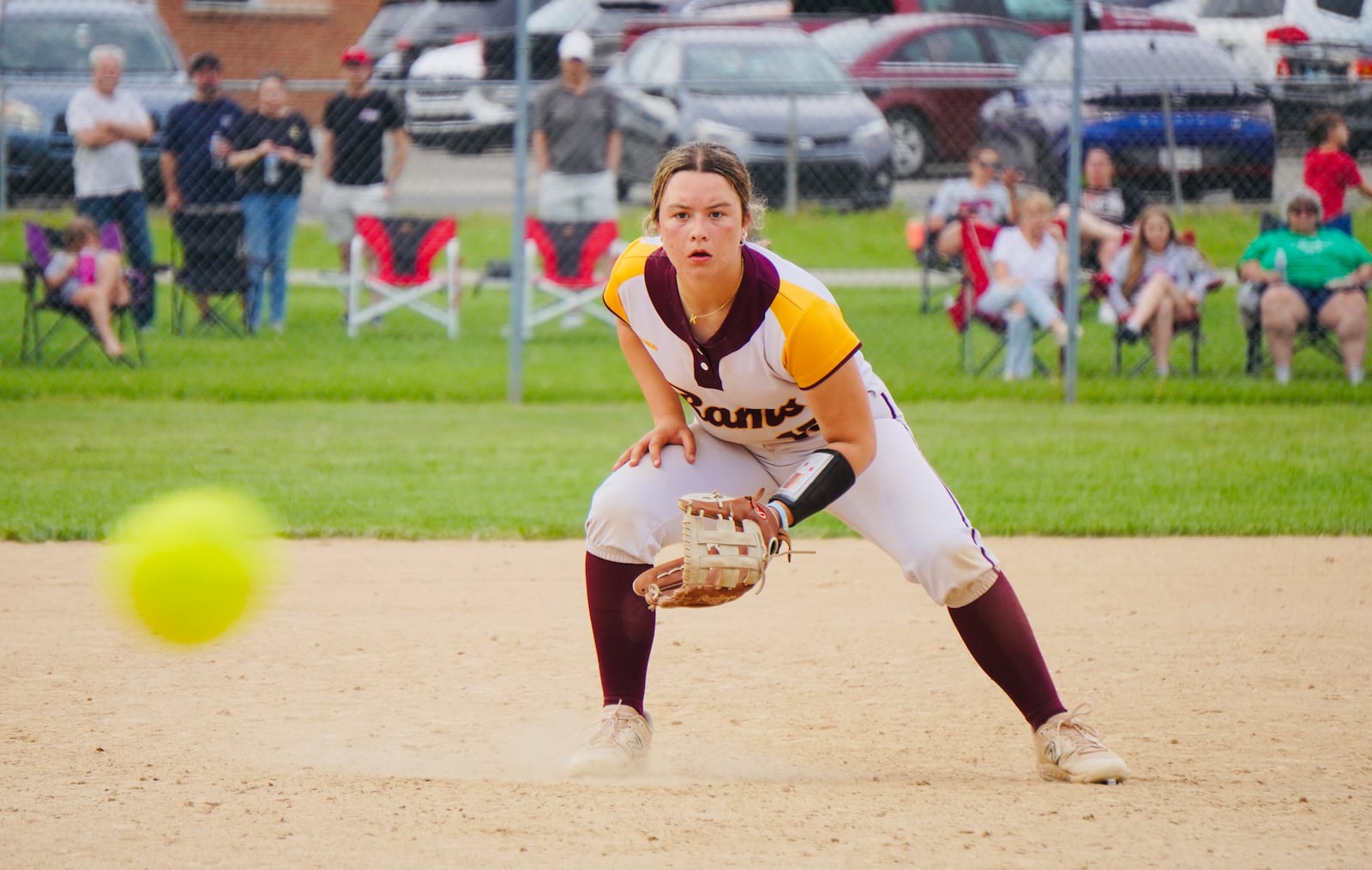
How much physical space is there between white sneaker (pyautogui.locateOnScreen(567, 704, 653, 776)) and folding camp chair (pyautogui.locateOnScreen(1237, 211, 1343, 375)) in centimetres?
811

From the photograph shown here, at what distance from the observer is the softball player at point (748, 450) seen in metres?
3.74

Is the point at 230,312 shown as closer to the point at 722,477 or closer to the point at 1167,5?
the point at 1167,5

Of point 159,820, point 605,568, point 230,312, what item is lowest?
point 230,312

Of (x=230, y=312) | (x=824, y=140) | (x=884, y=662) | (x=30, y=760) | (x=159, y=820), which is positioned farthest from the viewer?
(x=824, y=140)

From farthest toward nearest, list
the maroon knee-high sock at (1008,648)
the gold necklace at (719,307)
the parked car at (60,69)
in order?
the parked car at (60,69), the maroon knee-high sock at (1008,648), the gold necklace at (719,307)

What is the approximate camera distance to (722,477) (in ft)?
13.4

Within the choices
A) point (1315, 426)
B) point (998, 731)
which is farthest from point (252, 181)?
point (998, 731)

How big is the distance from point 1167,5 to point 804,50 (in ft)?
10.2

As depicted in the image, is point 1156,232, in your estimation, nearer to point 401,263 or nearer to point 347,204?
point 401,263

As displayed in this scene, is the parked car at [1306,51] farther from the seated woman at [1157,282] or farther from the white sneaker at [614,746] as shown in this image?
the white sneaker at [614,746]

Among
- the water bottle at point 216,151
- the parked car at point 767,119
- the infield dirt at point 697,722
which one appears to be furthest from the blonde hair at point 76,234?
the infield dirt at point 697,722

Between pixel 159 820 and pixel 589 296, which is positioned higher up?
pixel 159 820

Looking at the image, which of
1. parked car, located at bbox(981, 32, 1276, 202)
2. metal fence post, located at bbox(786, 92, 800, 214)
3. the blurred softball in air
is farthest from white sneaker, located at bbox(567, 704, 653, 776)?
metal fence post, located at bbox(786, 92, 800, 214)

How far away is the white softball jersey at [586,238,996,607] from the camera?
3.77 m
